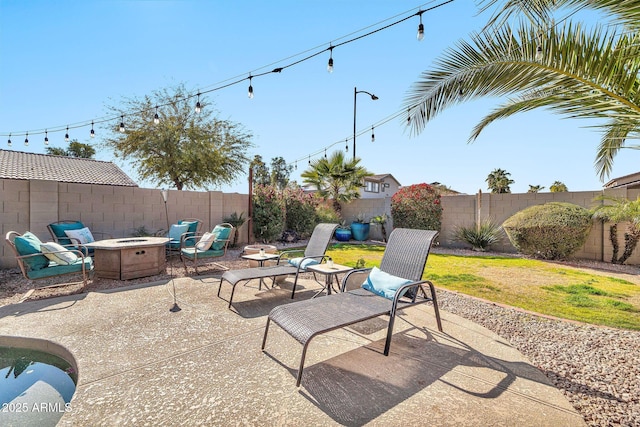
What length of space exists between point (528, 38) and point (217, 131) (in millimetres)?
15046

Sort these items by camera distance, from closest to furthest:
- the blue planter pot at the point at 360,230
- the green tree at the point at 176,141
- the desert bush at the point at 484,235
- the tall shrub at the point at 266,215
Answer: the desert bush at the point at 484,235 → the tall shrub at the point at 266,215 → the blue planter pot at the point at 360,230 → the green tree at the point at 176,141

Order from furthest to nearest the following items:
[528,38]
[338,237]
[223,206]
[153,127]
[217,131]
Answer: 1. [217,131]
2. [153,127]
3. [338,237]
4. [223,206]
5. [528,38]

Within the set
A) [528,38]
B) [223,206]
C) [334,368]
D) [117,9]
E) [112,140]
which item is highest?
[117,9]

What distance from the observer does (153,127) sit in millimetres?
13938

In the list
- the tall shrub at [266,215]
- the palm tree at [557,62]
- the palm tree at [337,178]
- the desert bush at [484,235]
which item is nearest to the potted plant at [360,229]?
the palm tree at [337,178]

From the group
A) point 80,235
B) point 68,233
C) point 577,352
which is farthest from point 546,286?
point 68,233

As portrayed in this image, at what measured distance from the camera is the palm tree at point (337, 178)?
483 inches

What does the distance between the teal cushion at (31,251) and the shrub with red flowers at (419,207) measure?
30.2 feet

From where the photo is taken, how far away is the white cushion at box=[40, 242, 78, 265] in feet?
13.5

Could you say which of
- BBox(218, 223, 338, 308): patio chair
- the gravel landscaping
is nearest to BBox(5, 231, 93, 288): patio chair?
the gravel landscaping

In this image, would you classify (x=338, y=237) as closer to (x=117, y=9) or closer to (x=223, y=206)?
(x=223, y=206)

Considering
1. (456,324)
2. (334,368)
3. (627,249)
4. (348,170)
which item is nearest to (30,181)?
(334,368)

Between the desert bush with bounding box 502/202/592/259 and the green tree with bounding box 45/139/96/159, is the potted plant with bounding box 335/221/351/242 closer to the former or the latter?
the desert bush with bounding box 502/202/592/259

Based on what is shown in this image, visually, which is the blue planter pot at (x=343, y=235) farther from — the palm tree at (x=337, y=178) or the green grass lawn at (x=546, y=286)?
the green grass lawn at (x=546, y=286)
